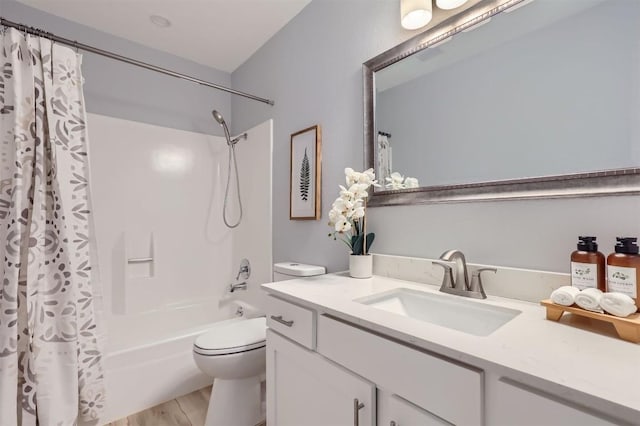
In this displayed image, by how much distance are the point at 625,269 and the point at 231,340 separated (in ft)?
4.95

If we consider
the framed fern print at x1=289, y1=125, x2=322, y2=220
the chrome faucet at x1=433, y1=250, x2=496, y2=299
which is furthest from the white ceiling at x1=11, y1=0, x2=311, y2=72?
the chrome faucet at x1=433, y1=250, x2=496, y2=299

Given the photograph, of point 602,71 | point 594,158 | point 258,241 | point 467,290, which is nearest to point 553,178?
point 594,158

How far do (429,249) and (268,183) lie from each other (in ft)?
4.26

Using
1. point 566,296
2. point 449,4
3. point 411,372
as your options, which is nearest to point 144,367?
point 411,372

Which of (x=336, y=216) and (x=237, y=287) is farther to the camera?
(x=237, y=287)

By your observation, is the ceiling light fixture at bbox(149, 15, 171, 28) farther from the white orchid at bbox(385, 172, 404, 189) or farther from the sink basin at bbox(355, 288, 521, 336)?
the sink basin at bbox(355, 288, 521, 336)

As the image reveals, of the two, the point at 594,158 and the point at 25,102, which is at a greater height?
the point at 25,102

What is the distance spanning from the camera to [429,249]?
1195mm

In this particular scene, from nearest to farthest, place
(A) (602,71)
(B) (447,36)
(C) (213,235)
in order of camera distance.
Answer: (A) (602,71) < (B) (447,36) < (C) (213,235)

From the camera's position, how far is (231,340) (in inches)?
58.8

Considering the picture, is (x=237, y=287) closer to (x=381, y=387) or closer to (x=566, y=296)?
(x=381, y=387)

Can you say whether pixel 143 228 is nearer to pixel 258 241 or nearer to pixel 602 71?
pixel 258 241

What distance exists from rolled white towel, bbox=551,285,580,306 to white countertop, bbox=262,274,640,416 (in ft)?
0.18

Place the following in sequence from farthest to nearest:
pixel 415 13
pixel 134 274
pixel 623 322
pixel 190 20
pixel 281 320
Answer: pixel 134 274
pixel 190 20
pixel 415 13
pixel 281 320
pixel 623 322
